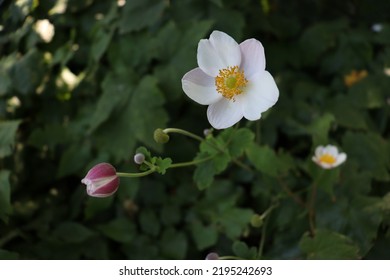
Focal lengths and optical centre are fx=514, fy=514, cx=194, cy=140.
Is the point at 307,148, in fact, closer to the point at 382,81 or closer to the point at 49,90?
the point at 382,81

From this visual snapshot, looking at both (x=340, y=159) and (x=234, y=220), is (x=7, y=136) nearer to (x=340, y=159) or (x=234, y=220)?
(x=234, y=220)

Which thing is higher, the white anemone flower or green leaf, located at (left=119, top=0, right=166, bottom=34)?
the white anemone flower

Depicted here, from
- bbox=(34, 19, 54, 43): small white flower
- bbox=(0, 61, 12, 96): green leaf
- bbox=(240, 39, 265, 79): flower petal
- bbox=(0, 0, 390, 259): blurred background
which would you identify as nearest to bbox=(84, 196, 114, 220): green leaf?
bbox=(0, 0, 390, 259): blurred background

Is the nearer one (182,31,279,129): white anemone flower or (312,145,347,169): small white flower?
(182,31,279,129): white anemone flower

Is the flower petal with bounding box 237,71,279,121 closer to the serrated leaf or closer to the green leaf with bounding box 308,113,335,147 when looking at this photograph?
the serrated leaf

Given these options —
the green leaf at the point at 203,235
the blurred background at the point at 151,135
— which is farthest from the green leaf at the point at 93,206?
the green leaf at the point at 203,235

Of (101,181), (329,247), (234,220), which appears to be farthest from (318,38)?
(101,181)

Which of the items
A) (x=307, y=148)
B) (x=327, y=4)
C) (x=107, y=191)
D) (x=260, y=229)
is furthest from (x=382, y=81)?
(x=107, y=191)
